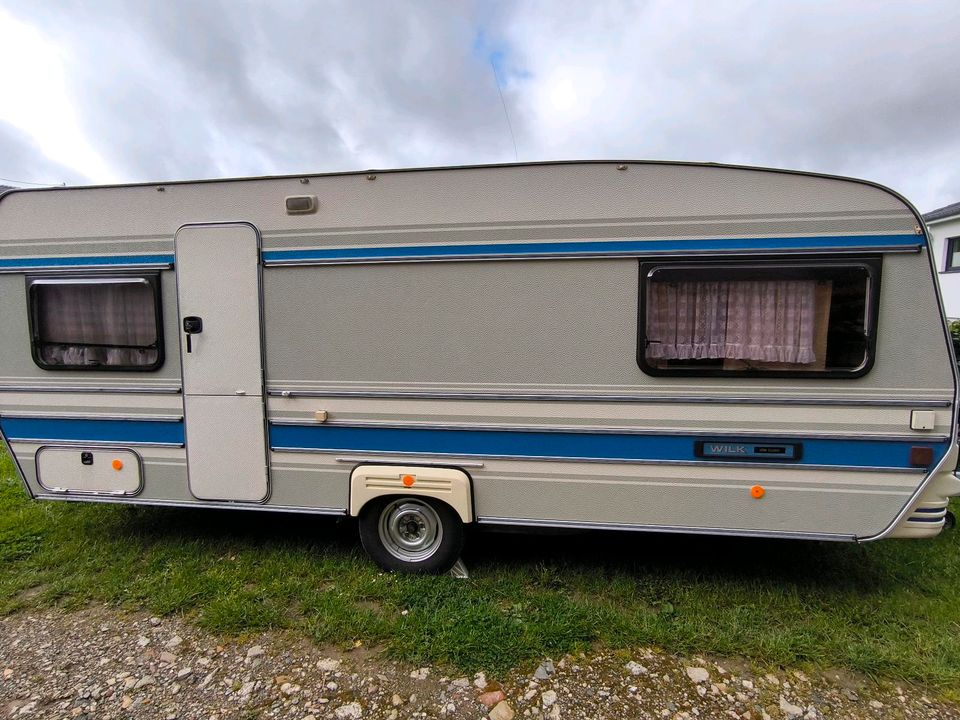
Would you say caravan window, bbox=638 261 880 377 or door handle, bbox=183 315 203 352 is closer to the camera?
caravan window, bbox=638 261 880 377

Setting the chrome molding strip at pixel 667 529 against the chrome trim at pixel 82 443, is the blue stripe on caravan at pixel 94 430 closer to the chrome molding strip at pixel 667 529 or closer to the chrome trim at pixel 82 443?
the chrome trim at pixel 82 443

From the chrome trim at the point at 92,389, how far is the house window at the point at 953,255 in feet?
56.4

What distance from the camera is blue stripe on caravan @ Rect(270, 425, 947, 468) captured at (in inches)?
120

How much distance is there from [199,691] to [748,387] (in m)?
3.30

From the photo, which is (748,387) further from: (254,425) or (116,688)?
(116,688)

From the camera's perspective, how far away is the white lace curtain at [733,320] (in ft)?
10.1

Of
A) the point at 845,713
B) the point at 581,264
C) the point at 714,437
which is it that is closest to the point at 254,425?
the point at 581,264

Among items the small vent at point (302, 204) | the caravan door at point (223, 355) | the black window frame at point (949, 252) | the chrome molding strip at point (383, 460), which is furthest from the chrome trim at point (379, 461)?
the black window frame at point (949, 252)

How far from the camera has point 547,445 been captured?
3.33 metres

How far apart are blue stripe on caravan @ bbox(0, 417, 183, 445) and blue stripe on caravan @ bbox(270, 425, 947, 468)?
2.46 feet

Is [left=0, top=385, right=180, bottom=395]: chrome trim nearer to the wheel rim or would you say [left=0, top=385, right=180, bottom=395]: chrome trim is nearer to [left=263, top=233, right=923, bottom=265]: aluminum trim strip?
[left=263, top=233, right=923, bottom=265]: aluminum trim strip

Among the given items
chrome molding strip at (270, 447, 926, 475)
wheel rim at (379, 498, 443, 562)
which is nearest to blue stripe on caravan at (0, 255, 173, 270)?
chrome molding strip at (270, 447, 926, 475)

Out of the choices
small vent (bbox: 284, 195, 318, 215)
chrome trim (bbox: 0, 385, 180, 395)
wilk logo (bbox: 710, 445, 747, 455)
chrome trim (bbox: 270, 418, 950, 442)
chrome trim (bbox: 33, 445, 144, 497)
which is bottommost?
chrome trim (bbox: 33, 445, 144, 497)

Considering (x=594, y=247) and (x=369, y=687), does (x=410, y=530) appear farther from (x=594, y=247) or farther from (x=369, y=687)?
(x=594, y=247)
